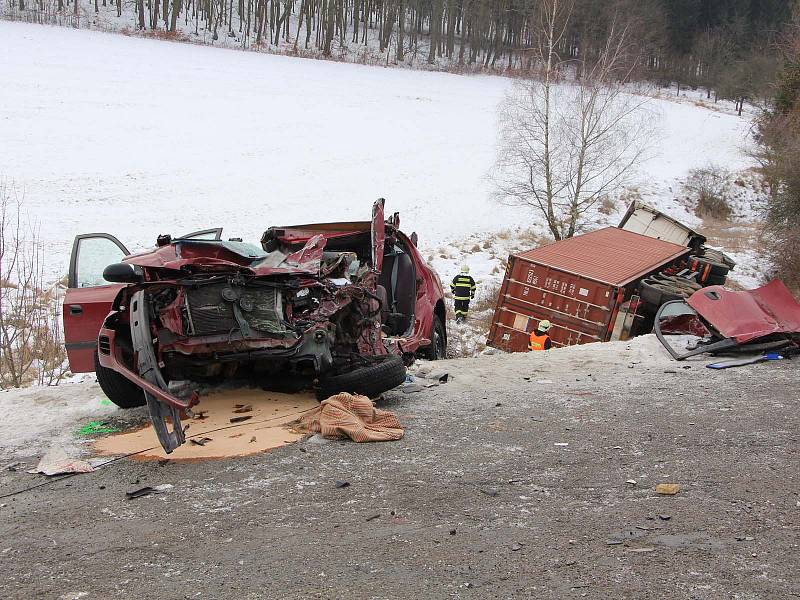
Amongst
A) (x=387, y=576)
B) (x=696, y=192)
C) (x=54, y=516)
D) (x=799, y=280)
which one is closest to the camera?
(x=387, y=576)

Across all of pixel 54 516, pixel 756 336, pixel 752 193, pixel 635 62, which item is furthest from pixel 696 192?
pixel 54 516

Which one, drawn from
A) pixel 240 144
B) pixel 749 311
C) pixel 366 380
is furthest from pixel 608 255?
pixel 240 144

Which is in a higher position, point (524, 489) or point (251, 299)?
point (251, 299)

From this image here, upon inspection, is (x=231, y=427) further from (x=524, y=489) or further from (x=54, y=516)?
(x=524, y=489)

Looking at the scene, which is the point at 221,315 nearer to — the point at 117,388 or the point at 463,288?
the point at 117,388

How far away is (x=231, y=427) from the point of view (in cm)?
615

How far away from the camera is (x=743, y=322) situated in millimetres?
9188

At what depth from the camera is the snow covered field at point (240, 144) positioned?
82.8 feet

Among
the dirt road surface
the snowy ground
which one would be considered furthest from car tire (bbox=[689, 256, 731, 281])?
the dirt road surface

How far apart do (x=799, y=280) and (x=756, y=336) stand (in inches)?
532

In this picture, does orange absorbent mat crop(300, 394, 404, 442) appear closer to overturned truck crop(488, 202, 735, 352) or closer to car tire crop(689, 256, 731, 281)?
overturned truck crop(488, 202, 735, 352)

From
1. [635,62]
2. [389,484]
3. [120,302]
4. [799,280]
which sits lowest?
[799,280]

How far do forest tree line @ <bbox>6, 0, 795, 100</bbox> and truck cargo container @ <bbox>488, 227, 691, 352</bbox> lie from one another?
145ft

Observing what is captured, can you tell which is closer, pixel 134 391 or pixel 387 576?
pixel 387 576
